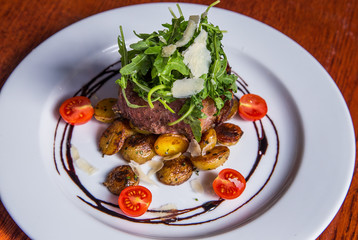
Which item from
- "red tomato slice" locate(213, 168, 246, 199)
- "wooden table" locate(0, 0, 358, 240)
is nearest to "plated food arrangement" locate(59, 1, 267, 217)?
"red tomato slice" locate(213, 168, 246, 199)

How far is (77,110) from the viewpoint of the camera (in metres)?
3.30

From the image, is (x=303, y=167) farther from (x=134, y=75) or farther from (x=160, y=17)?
(x=160, y=17)

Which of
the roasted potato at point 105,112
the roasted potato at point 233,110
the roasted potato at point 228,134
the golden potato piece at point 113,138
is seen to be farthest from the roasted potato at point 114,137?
the roasted potato at point 233,110

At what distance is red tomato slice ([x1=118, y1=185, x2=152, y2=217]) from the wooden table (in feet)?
5.82

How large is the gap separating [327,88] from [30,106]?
2646mm

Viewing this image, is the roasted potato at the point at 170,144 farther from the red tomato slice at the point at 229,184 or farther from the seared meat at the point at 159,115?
the red tomato slice at the point at 229,184

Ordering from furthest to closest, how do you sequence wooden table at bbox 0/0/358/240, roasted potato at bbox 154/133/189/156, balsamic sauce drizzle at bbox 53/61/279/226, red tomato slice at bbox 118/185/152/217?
1. wooden table at bbox 0/0/358/240
2. roasted potato at bbox 154/133/189/156
3. balsamic sauce drizzle at bbox 53/61/279/226
4. red tomato slice at bbox 118/185/152/217

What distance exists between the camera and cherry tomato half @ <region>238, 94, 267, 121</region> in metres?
3.41

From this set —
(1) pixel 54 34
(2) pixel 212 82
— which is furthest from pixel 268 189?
(1) pixel 54 34

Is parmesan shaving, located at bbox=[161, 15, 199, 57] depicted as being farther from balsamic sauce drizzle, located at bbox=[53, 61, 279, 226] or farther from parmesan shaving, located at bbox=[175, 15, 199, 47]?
balsamic sauce drizzle, located at bbox=[53, 61, 279, 226]

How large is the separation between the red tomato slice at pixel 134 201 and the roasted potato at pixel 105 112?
739 millimetres

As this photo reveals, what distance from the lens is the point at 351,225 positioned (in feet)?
9.71

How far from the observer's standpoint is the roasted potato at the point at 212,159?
3041 millimetres

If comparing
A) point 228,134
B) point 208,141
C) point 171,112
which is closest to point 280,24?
point 228,134
